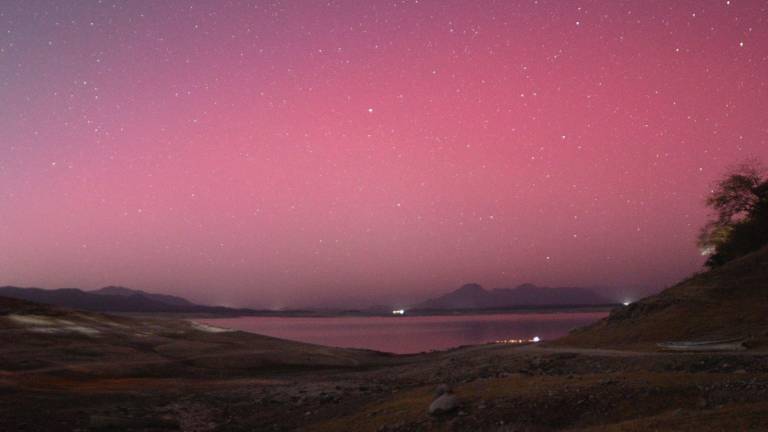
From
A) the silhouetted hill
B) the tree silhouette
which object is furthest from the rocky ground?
the tree silhouette

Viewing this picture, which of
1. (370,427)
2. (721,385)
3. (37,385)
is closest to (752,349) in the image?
(721,385)

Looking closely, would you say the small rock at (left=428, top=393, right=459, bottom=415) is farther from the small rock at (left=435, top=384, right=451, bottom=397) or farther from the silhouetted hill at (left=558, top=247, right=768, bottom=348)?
the silhouetted hill at (left=558, top=247, right=768, bottom=348)

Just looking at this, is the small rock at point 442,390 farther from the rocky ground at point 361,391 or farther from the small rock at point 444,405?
the small rock at point 444,405

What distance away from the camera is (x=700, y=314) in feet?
154

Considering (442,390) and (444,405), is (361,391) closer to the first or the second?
(442,390)

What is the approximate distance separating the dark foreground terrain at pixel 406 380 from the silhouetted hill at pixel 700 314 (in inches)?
7.5

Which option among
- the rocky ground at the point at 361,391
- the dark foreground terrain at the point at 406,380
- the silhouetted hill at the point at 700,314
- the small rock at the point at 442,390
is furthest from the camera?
the silhouetted hill at the point at 700,314

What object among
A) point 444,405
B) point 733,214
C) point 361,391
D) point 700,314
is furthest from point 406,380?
point 733,214

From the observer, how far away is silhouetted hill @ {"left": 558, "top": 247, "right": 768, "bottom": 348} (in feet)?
140

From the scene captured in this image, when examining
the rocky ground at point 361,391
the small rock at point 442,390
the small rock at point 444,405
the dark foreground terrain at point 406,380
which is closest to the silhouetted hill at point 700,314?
the dark foreground terrain at point 406,380

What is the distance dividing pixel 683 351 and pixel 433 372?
660 inches

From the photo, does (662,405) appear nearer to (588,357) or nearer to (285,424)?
(588,357)

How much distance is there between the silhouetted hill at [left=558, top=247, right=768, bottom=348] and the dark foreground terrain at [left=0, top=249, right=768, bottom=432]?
0.19 m

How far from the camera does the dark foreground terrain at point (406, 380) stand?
72.0ft
